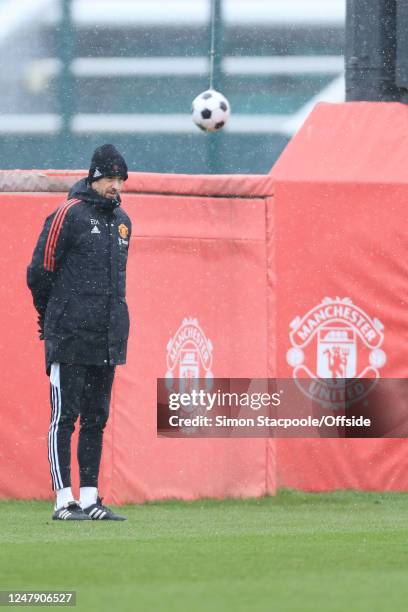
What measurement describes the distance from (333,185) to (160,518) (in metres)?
2.43

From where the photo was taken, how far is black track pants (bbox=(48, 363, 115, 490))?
7203mm

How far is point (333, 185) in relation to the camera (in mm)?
9031

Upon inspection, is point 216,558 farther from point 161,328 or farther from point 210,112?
point 210,112

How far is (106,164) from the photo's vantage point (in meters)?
7.09

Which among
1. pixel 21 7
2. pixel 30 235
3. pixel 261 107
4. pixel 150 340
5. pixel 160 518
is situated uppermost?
pixel 21 7

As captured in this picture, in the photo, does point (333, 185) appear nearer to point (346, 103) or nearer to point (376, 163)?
point (376, 163)

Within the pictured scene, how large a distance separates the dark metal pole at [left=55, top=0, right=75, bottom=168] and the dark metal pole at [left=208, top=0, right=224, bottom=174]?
1581mm

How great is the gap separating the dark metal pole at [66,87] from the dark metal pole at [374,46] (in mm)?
7999

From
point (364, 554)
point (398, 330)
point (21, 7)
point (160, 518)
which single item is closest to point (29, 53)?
point (21, 7)

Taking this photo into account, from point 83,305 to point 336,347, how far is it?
2406 millimetres

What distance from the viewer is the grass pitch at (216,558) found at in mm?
4590

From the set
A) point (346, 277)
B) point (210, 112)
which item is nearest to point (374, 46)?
point (210, 112)

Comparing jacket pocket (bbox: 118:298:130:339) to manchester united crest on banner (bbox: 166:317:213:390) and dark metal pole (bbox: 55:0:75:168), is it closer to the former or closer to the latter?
manchester united crest on banner (bbox: 166:317:213:390)

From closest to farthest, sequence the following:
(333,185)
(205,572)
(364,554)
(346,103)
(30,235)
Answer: (205,572), (364,554), (30,235), (333,185), (346,103)
